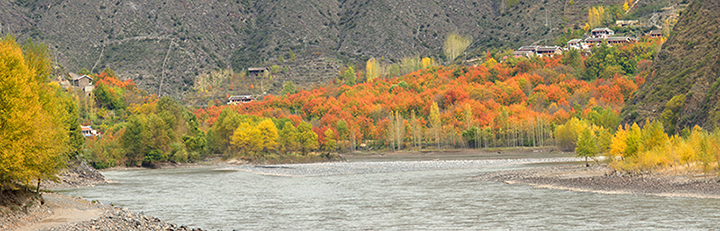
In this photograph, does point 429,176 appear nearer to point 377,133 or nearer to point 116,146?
point 116,146

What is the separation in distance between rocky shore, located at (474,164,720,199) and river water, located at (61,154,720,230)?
2.51 m

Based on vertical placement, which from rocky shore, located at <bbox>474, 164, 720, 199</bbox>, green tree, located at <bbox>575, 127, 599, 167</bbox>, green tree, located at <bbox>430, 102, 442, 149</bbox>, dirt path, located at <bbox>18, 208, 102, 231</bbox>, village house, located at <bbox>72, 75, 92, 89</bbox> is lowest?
rocky shore, located at <bbox>474, 164, 720, 199</bbox>

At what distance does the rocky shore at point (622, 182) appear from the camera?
174ft

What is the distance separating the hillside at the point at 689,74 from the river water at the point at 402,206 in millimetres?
34843

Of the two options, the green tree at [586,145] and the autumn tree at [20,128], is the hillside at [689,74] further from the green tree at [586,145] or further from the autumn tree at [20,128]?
the autumn tree at [20,128]

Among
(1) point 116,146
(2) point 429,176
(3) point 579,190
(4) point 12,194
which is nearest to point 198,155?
(1) point 116,146

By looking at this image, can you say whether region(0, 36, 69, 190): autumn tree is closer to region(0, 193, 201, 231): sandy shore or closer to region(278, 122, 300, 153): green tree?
region(0, 193, 201, 231): sandy shore

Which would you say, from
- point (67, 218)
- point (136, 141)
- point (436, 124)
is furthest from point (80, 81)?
point (67, 218)

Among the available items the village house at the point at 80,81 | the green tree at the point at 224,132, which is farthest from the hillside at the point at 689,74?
the village house at the point at 80,81

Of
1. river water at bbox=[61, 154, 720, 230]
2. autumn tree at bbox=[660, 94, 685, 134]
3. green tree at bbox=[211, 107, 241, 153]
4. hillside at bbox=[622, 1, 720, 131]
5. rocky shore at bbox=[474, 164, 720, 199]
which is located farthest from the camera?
green tree at bbox=[211, 107, 241, 153]

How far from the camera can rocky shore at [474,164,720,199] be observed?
2090 inches

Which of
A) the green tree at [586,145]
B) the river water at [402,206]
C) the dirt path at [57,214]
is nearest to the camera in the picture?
the dirt path at [57,214]

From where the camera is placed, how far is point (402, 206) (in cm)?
5334

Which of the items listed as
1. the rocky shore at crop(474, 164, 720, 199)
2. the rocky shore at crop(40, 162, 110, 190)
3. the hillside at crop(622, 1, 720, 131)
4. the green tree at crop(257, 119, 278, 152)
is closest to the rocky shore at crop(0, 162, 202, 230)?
the rocky shore at crop(40, 162, 110, 190)
